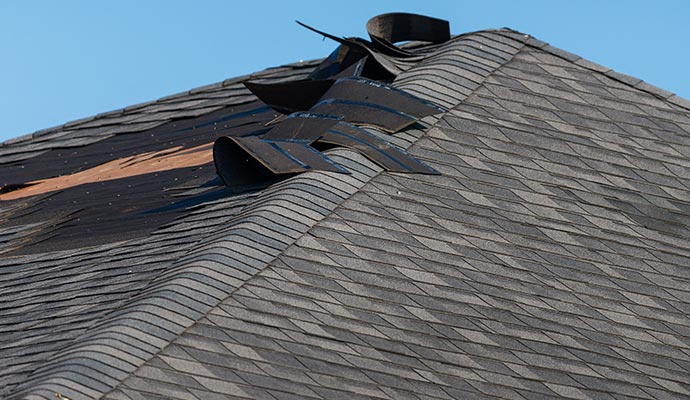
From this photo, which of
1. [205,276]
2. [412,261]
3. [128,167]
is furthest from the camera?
[128,167]

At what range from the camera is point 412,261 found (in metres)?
15.8

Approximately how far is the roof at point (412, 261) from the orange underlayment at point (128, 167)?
85mm

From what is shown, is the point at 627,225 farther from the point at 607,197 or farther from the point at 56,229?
the point at 56,229

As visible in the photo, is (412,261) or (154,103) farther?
(154,103)

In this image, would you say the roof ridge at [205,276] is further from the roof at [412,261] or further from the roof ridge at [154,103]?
the roof ridge at [154,103]

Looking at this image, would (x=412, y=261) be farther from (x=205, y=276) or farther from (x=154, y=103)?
(x=154, y=103)

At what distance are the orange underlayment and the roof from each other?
0.09 m

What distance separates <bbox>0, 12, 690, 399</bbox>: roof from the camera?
13391 mm

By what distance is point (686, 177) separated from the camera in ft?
63.2

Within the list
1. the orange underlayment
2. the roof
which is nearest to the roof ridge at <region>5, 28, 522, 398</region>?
the roof

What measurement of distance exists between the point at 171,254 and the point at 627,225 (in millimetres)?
5133

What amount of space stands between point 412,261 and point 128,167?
7906 mm

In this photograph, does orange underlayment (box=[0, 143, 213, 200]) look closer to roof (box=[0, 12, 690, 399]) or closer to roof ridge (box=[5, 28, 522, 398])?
roof (box=[0, 12, 690, 399])

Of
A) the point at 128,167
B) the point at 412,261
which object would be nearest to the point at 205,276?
the point at 412,261
